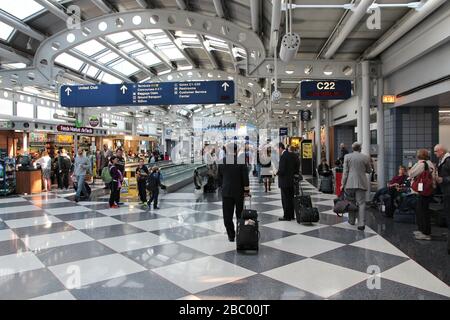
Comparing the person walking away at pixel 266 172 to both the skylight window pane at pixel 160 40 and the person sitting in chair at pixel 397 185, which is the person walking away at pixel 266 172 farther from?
the skylight window pane at pixel 160 40

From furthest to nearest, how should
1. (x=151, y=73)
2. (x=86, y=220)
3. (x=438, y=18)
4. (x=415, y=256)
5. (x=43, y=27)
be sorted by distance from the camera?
(x=151, y=73)
(x=43, y=27)
(x=86, y=220)
(x=438, y=18)
(x=415, y=256)

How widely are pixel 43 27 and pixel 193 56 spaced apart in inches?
261

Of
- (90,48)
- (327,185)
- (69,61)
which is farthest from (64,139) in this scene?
(327,185)

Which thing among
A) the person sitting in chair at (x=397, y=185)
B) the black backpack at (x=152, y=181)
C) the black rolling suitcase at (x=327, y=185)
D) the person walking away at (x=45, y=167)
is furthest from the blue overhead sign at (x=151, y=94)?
the person sitting in chair at (x=397, y=185)

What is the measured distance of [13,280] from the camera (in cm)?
362

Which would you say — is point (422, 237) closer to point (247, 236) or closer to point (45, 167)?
point (247, 236)

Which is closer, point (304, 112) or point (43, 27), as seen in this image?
point (43, 27)

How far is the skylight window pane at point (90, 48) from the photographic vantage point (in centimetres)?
1326

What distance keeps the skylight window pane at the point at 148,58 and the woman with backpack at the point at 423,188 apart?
12919 mm

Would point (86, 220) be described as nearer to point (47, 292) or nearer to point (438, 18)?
point (47, 292)

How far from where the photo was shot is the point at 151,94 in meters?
11.0

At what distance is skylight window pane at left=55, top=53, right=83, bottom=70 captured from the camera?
14.2m

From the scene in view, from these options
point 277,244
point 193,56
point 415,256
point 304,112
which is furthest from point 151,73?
point 415,256

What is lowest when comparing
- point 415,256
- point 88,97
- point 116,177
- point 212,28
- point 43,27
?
point 415,256
